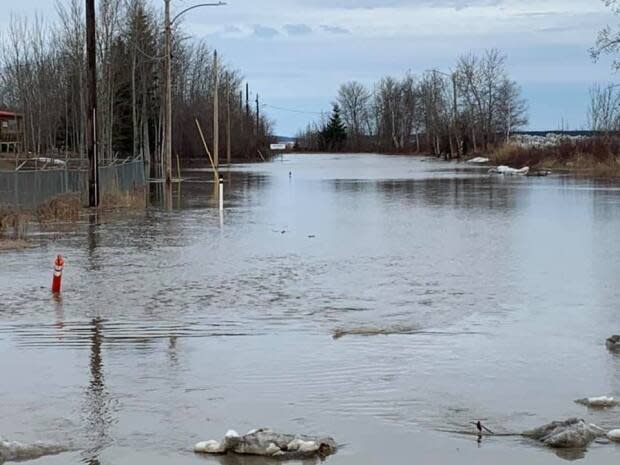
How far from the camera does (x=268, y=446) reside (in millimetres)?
6512

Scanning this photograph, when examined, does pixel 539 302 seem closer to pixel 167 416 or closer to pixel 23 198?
pixel 167 416

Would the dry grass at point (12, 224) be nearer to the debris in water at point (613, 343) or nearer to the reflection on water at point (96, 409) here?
the reflection on water at point (96, 409)

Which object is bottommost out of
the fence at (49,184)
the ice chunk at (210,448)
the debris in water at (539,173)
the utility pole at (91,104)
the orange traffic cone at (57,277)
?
the ice chunk at (210,448)

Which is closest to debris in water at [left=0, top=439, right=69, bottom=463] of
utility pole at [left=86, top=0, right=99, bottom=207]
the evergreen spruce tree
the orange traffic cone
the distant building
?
the orange traffic cone

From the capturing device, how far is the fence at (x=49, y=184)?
27.3 meters

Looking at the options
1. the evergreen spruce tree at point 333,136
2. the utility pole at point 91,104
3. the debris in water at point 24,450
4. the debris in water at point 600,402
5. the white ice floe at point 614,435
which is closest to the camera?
the debris in water at point 24,450

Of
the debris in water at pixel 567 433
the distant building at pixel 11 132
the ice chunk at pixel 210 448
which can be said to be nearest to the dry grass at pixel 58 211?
the ice chunk at pixel 210 448

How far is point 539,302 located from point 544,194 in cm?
2590

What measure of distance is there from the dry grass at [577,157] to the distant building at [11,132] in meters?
36.7

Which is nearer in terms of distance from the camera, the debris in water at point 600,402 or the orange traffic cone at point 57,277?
the debris in water at point 600,402

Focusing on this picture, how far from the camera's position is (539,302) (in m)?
12.6

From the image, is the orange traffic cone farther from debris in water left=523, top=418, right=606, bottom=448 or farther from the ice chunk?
debris in water left=523, top=418, right=606, bottom=448

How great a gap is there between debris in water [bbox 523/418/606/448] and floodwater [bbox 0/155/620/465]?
0.13 meters

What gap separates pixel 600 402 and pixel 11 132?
8414 cm
